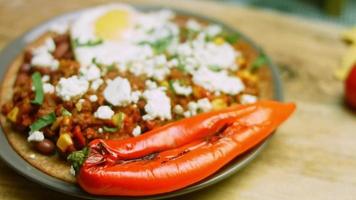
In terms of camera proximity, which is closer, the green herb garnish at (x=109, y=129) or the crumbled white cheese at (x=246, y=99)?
the green herb garnish at (x=109, y=129)

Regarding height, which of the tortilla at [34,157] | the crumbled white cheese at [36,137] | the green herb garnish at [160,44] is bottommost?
the tortilla at [34,157]

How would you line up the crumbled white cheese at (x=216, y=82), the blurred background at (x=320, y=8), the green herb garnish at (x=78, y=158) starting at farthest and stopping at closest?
the blurred background at (x=320, y=8) → the crumbled white cheese at (x=216, y=82) → the green herb garnish at (x=78, y=158)

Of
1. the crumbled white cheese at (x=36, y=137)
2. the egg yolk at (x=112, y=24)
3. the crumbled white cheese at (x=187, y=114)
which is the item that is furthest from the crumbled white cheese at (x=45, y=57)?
the crumbled white cheese at (x=187, y=114)

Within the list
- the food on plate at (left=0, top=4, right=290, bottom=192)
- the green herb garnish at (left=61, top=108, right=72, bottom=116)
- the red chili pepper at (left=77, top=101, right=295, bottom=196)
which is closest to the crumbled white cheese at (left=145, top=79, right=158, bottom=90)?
the food on plate at (left=0, top=4, right=290, bottom=192)

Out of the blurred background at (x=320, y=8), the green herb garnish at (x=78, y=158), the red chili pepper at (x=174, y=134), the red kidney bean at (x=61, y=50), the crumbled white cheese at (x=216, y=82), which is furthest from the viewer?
the blurred background at (x=320, y=8)

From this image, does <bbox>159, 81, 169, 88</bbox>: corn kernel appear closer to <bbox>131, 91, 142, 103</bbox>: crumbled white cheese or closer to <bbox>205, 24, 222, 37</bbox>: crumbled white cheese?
<bbox>131, 91, 142, 103</bbox>: crumbled white cheese

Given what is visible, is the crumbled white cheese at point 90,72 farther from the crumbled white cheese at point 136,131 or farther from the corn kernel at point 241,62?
the corn kernel at point 241,62

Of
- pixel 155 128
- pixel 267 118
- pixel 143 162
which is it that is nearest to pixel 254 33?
pixel 267 118
